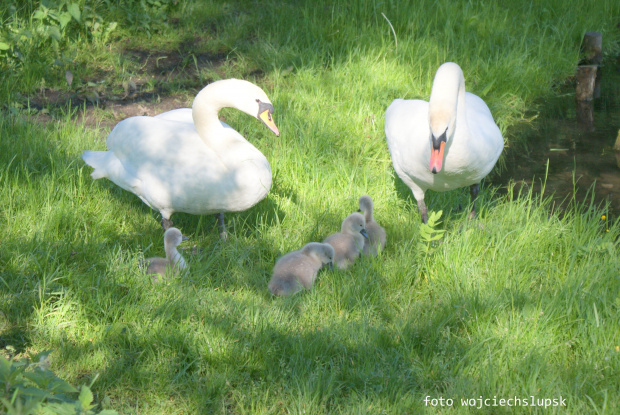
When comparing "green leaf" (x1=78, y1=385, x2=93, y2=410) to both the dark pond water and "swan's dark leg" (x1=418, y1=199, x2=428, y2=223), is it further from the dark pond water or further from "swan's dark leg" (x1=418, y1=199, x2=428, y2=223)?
the dark pond water

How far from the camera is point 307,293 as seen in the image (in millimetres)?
3670

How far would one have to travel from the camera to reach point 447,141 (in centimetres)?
381

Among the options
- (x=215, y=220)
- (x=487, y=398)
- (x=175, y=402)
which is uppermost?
(x=487, y=398)

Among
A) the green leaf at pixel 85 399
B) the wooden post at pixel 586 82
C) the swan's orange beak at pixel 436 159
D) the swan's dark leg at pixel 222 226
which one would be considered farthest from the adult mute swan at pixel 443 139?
the wooden post at pixel 586 82

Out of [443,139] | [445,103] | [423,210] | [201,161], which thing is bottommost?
[423,210]

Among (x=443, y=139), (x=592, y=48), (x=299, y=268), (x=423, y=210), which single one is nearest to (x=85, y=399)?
(x=299, y=268)

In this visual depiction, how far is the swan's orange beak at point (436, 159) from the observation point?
3637 mm

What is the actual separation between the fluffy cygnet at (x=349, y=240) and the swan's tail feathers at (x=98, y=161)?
1556mm

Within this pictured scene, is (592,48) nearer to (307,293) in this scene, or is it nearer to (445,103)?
(445,103)

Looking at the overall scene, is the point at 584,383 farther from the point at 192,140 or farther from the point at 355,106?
the point at 355,106

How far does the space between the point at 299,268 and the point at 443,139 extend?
1064 mm

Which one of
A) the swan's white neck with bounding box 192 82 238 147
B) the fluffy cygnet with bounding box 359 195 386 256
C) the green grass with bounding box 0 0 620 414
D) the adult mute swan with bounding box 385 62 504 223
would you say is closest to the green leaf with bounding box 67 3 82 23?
the green grass with bounding box 0 0 620 414

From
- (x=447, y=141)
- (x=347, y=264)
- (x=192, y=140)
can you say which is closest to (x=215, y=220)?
(x=192, y=140)

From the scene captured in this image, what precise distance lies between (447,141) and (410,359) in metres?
1.32
